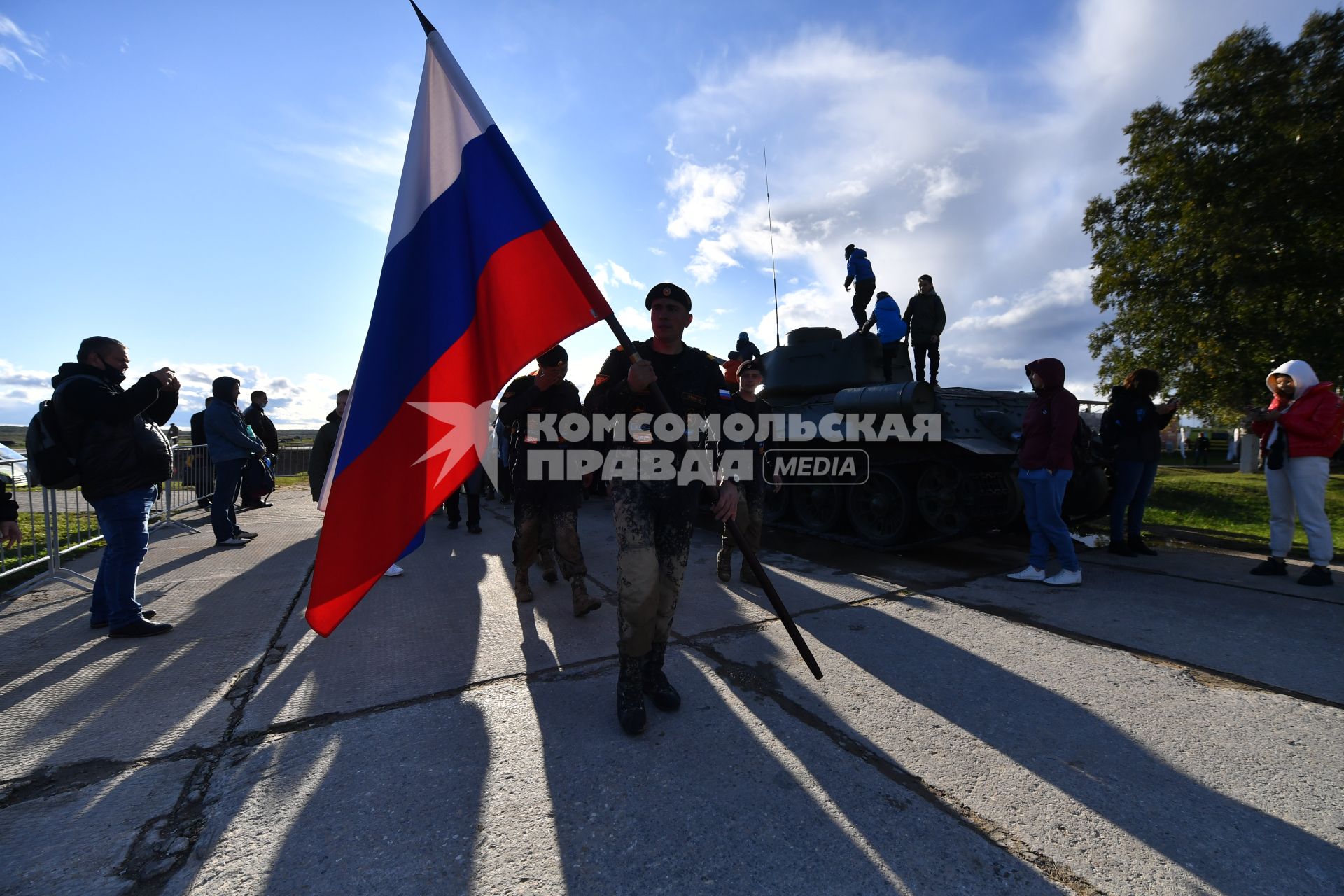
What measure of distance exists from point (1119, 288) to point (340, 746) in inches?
804

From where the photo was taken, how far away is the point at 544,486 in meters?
4.23

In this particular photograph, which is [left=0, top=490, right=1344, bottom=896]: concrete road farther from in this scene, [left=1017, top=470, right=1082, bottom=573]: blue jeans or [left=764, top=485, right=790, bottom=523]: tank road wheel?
[left=764, top=485, right=790, bottom=523]: tank road wheel

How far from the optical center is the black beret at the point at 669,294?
2562mm

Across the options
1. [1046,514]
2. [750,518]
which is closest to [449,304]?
[750,518]

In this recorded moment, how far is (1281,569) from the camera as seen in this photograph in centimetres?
469

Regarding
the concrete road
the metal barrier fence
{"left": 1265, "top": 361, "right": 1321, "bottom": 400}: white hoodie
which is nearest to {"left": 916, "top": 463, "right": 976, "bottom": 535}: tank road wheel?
the concrete road

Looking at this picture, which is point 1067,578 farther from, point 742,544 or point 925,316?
point 925,316

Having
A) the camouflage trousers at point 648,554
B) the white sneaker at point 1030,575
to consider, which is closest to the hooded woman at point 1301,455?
the white sneaker at point 1030,575

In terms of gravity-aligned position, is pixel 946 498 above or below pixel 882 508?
above

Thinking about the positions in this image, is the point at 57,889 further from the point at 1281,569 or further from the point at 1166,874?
the point at 1281,569

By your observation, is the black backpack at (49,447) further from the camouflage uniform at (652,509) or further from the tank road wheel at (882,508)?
the tank road wheel at (882,508)

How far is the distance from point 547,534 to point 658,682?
219 cm

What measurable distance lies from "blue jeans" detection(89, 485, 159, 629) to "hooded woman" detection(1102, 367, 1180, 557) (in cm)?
→ 774

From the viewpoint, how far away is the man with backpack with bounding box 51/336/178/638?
3303 mm
